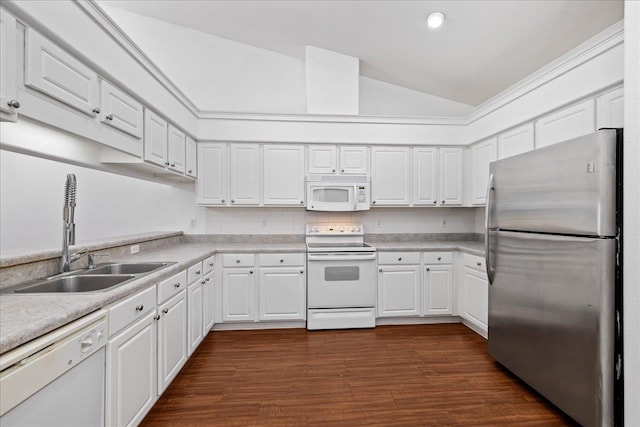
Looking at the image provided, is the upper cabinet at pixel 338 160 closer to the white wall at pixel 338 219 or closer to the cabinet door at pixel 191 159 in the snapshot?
the white wall at pixel 338 219

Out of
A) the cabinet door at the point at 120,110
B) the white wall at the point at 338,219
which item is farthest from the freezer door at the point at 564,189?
the cabinet door at the point at 120,110

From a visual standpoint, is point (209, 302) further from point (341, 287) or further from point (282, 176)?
point (282, 176)

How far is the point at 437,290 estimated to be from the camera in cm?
369

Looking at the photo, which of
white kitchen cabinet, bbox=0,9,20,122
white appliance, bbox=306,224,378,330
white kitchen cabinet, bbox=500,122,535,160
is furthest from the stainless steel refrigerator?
white kitchen cabinet, bbox=0,9,20,122

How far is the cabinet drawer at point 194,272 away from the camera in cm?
262

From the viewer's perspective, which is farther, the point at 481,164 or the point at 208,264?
the point at 481,164

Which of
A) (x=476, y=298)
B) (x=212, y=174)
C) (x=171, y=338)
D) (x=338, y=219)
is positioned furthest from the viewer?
(x=338, y=219)

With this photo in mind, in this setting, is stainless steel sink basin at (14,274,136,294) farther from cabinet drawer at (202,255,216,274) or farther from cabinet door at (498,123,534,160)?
cabinet door at (498,123,534,160)

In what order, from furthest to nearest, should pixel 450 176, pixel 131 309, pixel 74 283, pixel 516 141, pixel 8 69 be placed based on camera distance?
pixel 450 176
pixel 516 141
pixel 74 283
pixel 131 309
pixel 8 69

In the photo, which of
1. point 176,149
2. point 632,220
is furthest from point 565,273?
point 176,149

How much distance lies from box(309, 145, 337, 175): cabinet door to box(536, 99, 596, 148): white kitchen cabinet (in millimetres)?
2124

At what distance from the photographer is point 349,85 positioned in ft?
12.8

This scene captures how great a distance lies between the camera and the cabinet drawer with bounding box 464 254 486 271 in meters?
3.24

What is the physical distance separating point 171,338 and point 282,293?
57.3 inches
